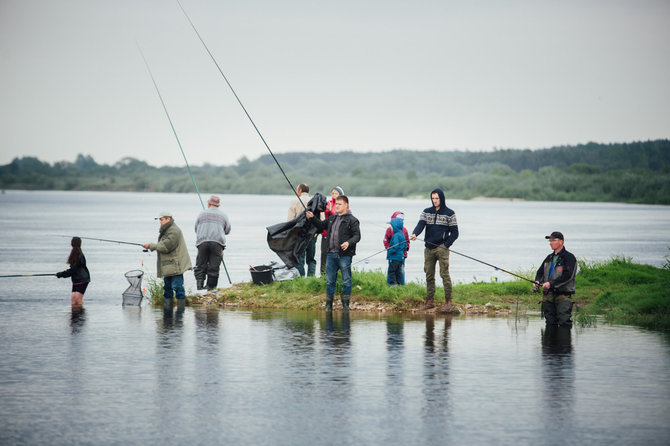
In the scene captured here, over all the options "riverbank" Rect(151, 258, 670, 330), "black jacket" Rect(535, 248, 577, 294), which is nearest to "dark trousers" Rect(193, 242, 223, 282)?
"riverbank" Rect(151, 258, 670, 330)

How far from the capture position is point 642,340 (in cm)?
1137

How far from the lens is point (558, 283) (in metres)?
12.5

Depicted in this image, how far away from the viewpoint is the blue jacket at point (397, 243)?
16.0 m

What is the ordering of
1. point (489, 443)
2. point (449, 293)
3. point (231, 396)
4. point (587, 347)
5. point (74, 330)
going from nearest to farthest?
1. point (489, 443)
2. point (231, 396)
3. point (587, 347)
4. point (74, 330)
5. point (449, 293)

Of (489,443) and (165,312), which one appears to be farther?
(165,312)

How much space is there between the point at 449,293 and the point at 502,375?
16.7 feet

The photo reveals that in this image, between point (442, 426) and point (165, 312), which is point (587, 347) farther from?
point (165, 312)

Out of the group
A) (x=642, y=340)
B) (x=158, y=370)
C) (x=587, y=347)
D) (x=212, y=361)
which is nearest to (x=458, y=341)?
(x=587, y=347)

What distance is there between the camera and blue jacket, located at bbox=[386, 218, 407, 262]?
1600cm

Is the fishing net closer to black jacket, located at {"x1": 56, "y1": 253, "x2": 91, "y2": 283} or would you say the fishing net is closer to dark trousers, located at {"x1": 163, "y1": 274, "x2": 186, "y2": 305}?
black jacket, located at {"x1": 56, "y1": 253, "x2": 91, "y2": 283}

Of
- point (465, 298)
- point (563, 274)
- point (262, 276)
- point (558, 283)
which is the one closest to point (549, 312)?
point (558, 283)

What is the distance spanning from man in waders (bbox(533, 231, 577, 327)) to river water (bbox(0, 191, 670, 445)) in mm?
371

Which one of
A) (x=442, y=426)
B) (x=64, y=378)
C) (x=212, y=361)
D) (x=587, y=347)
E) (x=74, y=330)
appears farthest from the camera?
(x=74, y=330)

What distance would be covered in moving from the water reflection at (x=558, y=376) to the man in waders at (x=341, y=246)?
3442 millimetres
